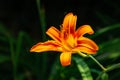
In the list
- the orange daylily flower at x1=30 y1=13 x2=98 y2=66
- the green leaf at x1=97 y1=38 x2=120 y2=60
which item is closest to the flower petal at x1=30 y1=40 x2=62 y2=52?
the orange daylily flower at x1=30 y1=13 x2=98 y2=66

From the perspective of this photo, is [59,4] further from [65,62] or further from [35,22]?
[65,62]

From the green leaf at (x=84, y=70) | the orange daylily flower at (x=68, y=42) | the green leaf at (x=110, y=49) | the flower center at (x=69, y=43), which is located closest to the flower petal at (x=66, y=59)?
the orange daylily flower at (x=68, y=42)

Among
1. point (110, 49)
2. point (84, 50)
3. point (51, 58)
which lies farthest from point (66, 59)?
point (51, 58)

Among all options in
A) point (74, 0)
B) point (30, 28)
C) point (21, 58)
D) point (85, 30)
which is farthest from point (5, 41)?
point (85, 30)

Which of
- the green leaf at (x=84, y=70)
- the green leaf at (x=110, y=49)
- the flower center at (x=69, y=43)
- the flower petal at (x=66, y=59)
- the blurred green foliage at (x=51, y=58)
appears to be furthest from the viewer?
the green leaf at (x=110, y=49)

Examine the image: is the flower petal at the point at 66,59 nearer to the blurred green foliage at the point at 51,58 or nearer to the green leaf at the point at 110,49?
the blurred green foliage at the point at 51,58
